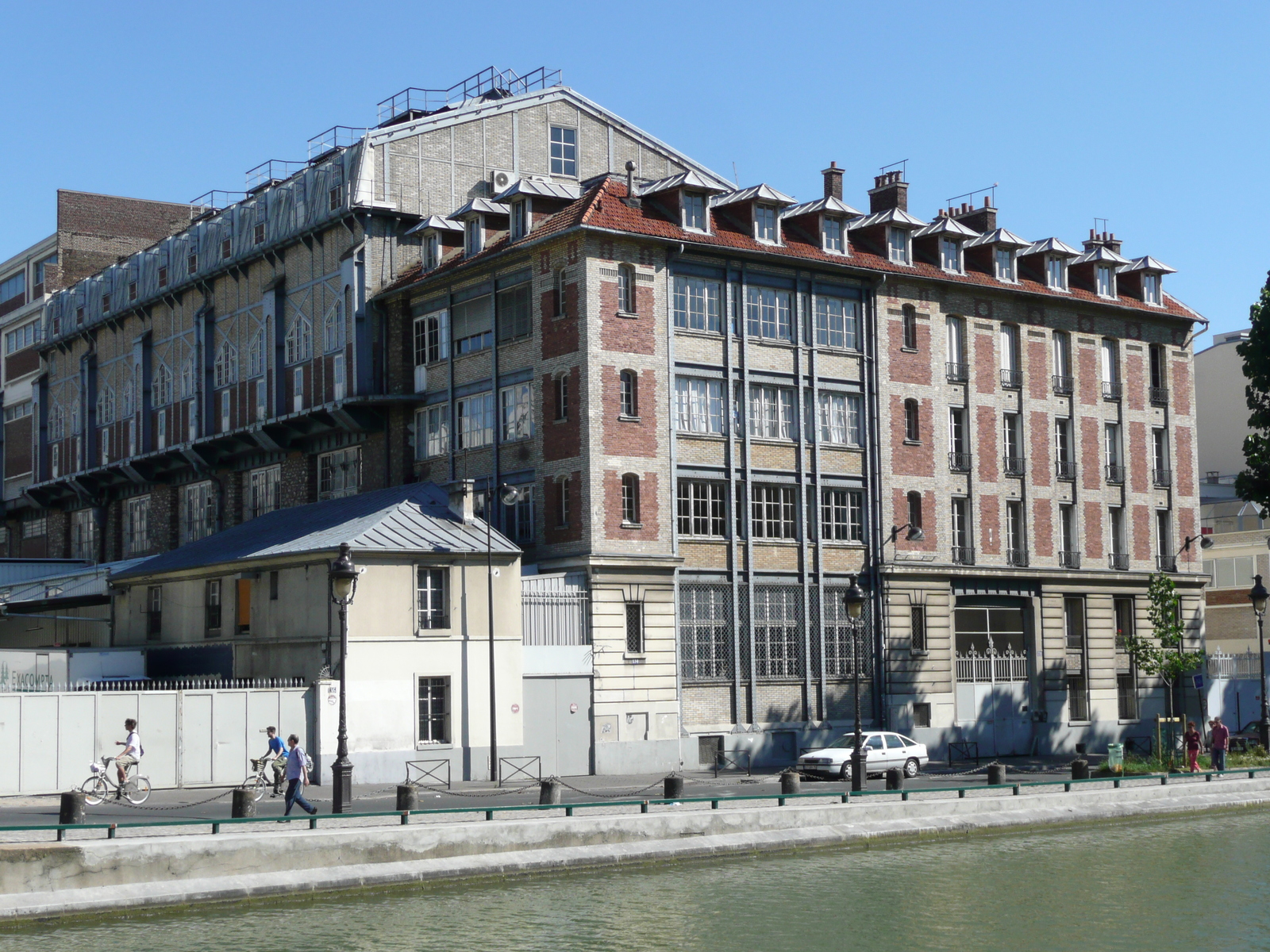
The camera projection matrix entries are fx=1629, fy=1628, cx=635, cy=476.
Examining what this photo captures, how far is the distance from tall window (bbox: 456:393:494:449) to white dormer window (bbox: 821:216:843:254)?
40.7 feet

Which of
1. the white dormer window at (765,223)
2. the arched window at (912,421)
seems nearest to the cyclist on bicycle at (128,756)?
the white dormer window at (765,223)

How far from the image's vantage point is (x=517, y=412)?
49.6m

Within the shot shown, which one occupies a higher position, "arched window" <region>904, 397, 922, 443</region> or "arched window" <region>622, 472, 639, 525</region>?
"arched window" <region>904, 397, 922, 443</region>

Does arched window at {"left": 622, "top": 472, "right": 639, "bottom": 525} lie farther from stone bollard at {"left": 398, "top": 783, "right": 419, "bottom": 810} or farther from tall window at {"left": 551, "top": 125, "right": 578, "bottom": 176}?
stone bollard at {"left": 398, "top": 783, "right": 419, "bottom": 810}

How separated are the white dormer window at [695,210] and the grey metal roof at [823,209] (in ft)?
13.3

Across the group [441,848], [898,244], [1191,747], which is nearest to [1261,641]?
[1191,747]

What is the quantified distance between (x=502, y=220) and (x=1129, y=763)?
83.9 feet

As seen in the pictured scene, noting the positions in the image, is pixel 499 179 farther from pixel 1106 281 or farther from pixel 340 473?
pixel 1106 281

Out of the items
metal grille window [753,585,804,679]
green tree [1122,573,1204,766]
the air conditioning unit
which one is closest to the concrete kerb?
metal grille window [753,585,804,679]

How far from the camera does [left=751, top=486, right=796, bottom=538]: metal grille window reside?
5094cm

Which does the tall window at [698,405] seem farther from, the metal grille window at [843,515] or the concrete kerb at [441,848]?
the concrete kerb at [441,848]

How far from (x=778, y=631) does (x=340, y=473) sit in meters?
16.6

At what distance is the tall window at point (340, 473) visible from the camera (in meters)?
55.7

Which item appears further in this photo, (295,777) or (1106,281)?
(1106,281)
